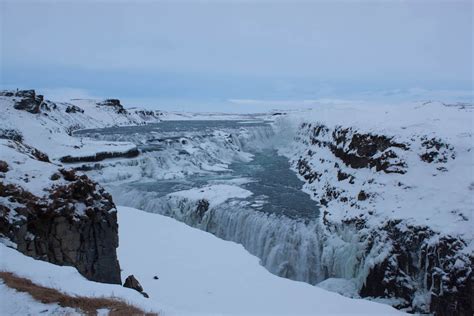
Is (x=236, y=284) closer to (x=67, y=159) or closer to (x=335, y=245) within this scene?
(x=335, y=245)

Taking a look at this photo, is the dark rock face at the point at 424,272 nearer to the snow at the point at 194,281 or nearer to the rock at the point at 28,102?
the snow at the point at 194,281

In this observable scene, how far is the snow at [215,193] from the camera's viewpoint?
2223cm

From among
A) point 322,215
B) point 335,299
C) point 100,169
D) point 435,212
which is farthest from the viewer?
point 100,169

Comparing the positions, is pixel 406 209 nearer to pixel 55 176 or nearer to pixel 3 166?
pixel 55 176

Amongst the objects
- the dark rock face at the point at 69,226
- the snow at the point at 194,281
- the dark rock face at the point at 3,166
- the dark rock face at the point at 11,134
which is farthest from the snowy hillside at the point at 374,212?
the dark rock face at the point at 3,166

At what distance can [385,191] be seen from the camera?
1748 centimetres

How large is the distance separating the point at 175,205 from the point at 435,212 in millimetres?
13719

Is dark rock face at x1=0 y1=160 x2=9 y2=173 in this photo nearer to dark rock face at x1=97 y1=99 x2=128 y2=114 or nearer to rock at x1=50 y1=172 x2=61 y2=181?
rock at x1=50 y1=172 x2=61 y2=181

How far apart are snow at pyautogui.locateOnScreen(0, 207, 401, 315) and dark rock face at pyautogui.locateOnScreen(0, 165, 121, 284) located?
1058mm

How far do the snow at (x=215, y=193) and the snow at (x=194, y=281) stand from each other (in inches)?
297

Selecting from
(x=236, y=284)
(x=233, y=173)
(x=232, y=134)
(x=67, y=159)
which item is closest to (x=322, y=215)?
(x=236, y=284)

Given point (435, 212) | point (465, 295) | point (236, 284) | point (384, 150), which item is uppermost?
point (384, 150)

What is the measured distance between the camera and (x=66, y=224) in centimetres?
975

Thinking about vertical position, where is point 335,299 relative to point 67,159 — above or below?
below
